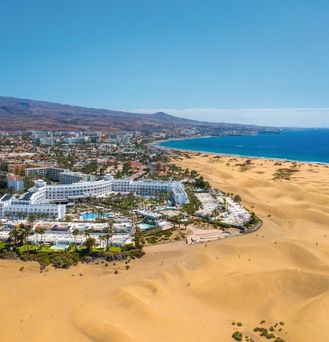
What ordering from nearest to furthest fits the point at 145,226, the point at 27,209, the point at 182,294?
the point at 182,294 < the point at 145,226 < the point at 27,209

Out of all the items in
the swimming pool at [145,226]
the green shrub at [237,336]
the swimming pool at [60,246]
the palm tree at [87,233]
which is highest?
the green shrub at [237,336]

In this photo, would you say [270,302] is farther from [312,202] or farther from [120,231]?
[312,202]

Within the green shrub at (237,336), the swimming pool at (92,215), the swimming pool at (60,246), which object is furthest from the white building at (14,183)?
the green shrub at (237,336)

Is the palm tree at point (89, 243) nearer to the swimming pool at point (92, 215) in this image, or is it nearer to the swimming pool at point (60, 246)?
the swimming pool at point (60, 246)

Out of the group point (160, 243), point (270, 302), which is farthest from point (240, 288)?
point (160, 243)

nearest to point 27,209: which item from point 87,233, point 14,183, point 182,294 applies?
point 87,233

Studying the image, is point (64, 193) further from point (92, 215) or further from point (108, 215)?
point (108, 215)
